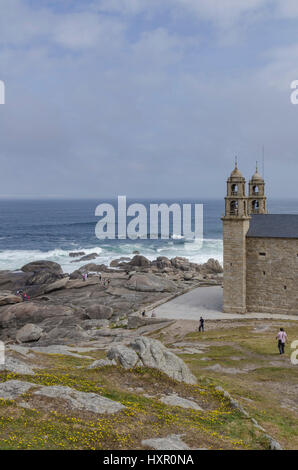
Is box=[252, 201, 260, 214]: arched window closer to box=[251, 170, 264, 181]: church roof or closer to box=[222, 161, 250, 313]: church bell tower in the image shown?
box=[251, 170, 264, 181]: church roof

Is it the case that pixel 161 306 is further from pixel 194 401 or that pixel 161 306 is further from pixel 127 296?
pixel 194 401

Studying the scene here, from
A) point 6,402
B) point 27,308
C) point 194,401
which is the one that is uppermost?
point 6,402

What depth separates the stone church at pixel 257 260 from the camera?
3578cm

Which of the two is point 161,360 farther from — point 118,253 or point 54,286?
point 118,253

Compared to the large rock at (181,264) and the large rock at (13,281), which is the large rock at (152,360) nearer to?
the large rock at (13,281)

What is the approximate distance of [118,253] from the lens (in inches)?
3669

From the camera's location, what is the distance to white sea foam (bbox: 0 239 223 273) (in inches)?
3201

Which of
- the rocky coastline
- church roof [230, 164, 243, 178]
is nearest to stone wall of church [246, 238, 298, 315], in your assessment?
church roof [230, 164, 243, 178]

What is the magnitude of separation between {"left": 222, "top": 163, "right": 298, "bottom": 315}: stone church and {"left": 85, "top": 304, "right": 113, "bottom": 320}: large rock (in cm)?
1281

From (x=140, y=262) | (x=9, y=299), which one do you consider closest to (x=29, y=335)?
(x=9, y=299)

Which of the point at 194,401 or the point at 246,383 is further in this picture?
the point at 246,383
